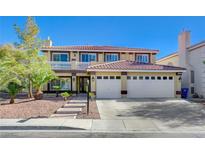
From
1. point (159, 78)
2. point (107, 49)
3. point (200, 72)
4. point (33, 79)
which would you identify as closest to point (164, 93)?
point (159, 78)

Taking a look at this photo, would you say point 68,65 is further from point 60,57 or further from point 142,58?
point 142,58

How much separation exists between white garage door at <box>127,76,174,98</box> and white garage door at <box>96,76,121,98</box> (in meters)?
1.06

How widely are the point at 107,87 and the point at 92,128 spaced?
1102cm

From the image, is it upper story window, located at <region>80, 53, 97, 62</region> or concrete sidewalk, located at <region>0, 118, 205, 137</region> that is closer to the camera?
concrete sidewalk, located at <region>0, 118, 205, 137</region>

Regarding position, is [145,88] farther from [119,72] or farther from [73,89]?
[73,89]

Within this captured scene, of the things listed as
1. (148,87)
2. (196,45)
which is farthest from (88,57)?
(196,45)

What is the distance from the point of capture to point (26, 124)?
9039mm

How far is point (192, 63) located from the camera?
69.9 ft

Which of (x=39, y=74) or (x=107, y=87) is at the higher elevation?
(x=39, y=74)

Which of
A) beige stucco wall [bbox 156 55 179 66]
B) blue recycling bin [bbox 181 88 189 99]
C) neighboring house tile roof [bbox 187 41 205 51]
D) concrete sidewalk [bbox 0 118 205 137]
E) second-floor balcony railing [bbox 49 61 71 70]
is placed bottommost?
concrete sidewalk [bbox 0 118 205 137]

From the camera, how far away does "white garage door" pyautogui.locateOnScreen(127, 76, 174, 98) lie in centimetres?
1956

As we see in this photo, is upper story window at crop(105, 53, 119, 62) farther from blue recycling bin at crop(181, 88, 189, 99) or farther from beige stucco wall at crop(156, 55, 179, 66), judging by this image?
blue recycling bin at crop(181, 88, 189, 99)

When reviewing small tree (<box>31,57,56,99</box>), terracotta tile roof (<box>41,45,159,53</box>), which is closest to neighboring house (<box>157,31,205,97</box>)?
terracotta tile roof (<box>41,45,159,53</box>)

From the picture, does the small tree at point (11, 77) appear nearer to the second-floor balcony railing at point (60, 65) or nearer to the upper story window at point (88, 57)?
the second-floor balcony railing at point (60, 65)
